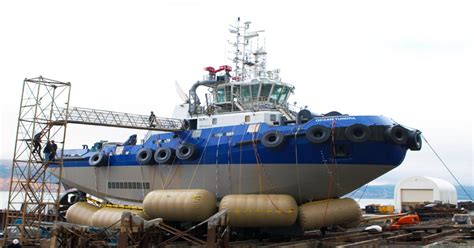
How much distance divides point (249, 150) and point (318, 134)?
115 inches

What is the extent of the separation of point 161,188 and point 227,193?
3649 mm

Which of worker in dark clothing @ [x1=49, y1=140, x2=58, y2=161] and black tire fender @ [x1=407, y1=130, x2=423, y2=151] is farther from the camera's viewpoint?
worker in dark clothing @ [x1=49, y1=140, x2=58, y2=161]

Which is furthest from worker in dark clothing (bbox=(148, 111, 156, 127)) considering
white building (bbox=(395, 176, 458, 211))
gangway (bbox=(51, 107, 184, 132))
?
white building (bbox=(395, 176, 458, 211))

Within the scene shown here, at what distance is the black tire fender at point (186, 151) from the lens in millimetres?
21672

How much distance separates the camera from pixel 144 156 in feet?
76.5

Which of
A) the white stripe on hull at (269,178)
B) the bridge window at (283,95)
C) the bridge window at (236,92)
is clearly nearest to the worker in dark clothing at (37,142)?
the white stripe on hull at (269,178)

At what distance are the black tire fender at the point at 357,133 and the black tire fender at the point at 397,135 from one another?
32.6 inches

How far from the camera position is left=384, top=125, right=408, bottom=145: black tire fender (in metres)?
18.9

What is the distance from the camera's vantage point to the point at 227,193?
824 inches

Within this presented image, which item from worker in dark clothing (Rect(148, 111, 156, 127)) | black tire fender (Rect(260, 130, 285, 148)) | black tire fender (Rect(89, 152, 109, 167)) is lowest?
black tire fender (Rect(89, 152, 109, 167))

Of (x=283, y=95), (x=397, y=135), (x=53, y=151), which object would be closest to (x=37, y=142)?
(x=53, y=151)

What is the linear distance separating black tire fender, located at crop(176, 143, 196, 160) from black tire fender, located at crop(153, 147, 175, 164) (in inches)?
18.9

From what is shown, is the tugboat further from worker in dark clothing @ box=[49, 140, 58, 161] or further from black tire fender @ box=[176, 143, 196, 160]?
Answer: worker in dark clothing @ box=[49, 140, 58, 161]

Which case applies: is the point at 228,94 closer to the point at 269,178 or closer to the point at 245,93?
the point at 245,93
